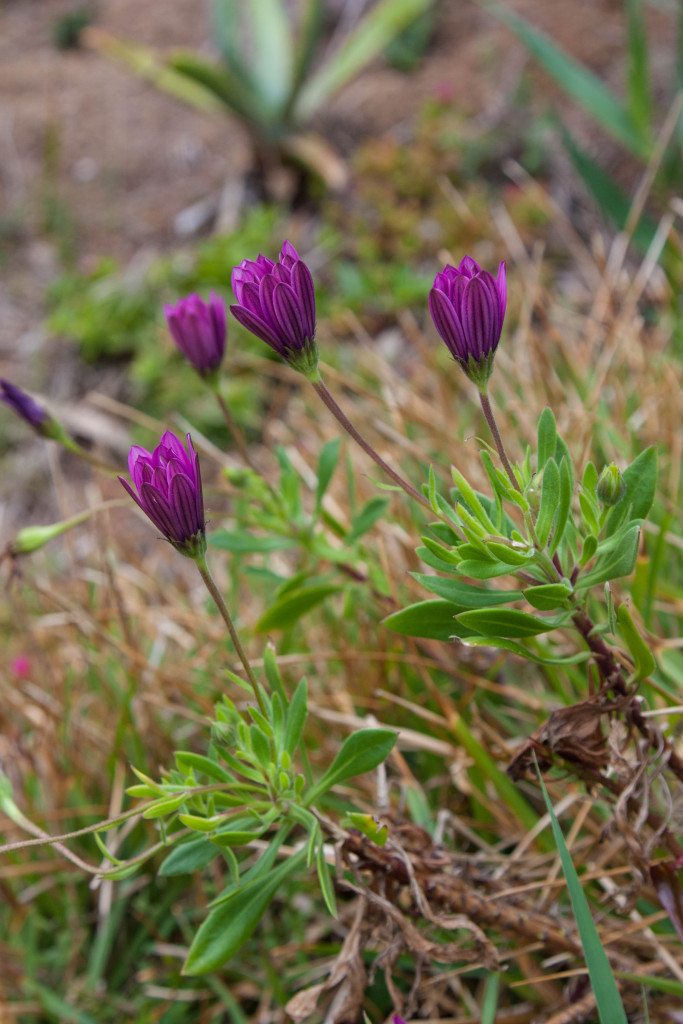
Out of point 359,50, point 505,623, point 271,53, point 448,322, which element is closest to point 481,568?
point 505,623

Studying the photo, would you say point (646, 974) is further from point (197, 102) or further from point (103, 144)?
point (103, 144)

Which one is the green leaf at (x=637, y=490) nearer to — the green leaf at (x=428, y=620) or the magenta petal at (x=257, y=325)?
the green leaf at (x=428, y=620)

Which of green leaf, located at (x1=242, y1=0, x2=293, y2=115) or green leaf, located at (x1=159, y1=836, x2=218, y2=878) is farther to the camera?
green leaf, located at (x1=242, y1=0, x2=293, y2=115)

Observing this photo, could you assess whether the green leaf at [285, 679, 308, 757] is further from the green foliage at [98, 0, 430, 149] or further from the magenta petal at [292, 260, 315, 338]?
the green foliage at [98, 0, 430, 149]

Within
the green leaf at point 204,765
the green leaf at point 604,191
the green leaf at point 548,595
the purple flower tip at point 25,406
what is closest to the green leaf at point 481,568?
the green leaf at point 548,595

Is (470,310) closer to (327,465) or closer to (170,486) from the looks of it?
(170,486)

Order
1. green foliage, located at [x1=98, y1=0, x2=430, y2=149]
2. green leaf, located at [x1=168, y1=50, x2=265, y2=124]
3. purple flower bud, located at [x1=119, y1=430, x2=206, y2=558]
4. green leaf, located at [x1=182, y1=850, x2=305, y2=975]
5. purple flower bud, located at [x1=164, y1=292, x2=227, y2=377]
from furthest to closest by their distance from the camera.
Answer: green foliage, located at [x1=98, y1=0, x2=430, y2=149] → green leaf, located at [x1=168, y1=50, x2=265, y2=124] → purple flower bud, located at [x1=164, y1=292, x2=227, y2=377] → green leaf, located at [x1=182, y1=850, x2=305, y2=975] → purple flower bud, located at [x1=119, y1=430, x2=206, y2=558]

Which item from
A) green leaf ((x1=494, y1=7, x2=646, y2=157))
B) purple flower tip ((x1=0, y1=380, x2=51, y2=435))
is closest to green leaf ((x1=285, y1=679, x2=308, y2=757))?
purple flower tip ((x1=0, y1=380, x2=51, y2=435))
